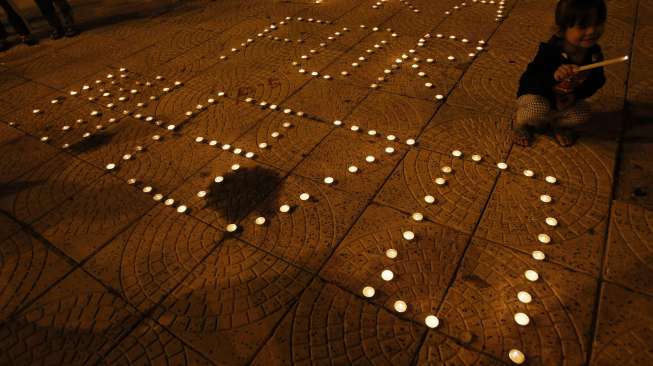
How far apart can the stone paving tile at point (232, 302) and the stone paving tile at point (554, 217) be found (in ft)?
4.70

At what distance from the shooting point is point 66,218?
3.12 meters

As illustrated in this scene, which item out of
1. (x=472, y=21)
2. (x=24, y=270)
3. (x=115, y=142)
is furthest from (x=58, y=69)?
(x=472, y=21)

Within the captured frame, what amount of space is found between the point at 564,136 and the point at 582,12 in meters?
1.15

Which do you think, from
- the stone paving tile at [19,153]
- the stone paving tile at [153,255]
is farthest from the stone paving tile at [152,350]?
the stone paving tile at [19,153]

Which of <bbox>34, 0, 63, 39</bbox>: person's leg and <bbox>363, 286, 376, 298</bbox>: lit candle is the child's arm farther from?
<bbox>34, 0, 63, 39</bbox>: person's leg

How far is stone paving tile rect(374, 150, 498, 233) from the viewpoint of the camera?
2854mm

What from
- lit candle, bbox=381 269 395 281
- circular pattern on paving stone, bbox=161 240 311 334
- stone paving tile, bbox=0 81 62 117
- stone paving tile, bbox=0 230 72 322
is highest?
stone paving tile, bbox=0 81 62 117

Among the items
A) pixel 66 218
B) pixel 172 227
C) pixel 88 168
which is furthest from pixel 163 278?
pixel 88 168

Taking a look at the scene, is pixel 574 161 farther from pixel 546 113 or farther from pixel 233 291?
pixel 233 291

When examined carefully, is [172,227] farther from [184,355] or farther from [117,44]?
[117,44]

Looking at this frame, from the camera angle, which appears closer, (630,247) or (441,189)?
(630,247)

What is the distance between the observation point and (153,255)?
2.78 meters

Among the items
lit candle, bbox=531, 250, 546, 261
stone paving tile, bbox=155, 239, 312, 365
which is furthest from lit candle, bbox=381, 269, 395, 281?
lit candle, bbox=531, 250, 546, 261

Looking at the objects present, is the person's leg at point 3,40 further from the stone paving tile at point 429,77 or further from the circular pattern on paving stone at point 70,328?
the stone paving tile at point 429,77
